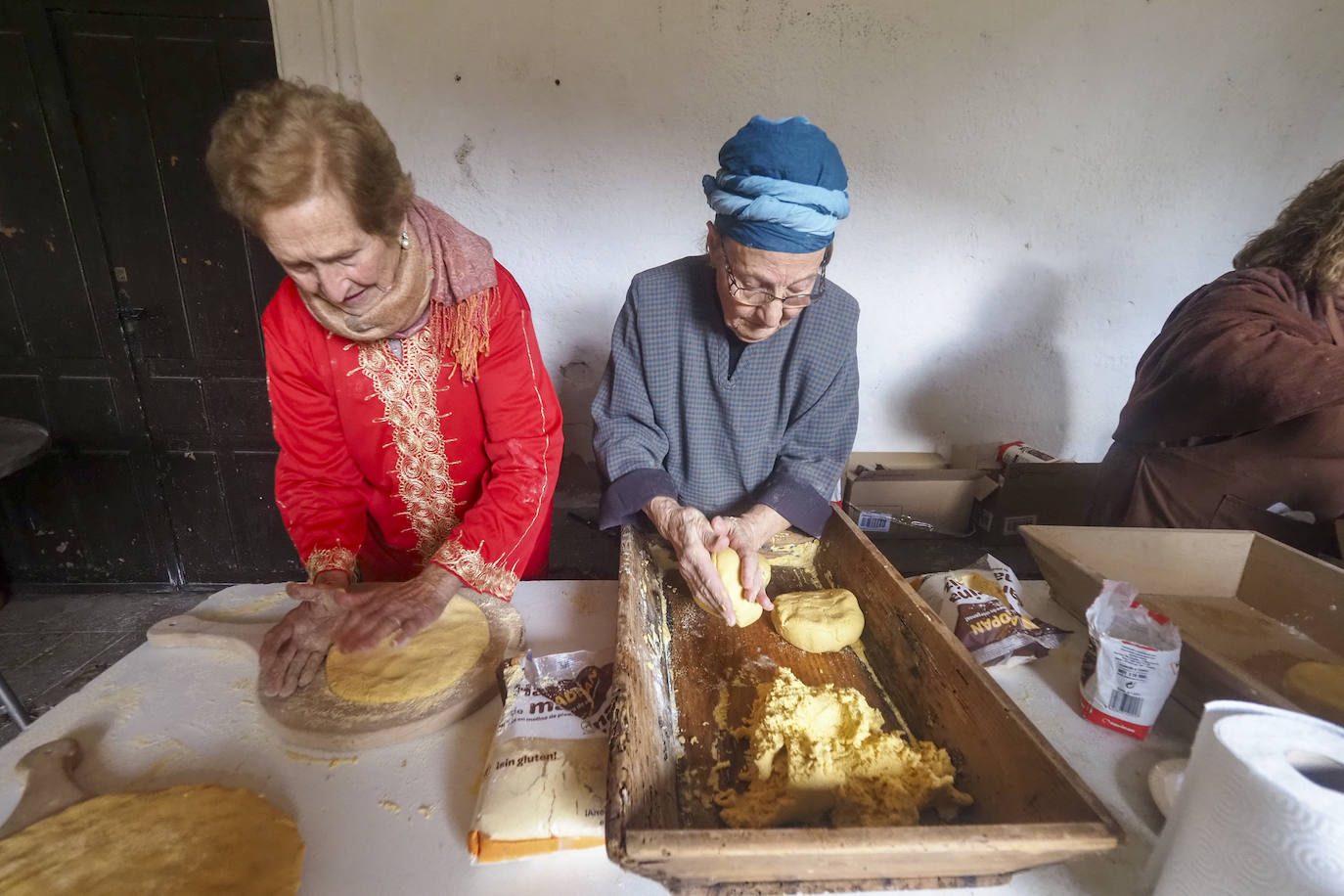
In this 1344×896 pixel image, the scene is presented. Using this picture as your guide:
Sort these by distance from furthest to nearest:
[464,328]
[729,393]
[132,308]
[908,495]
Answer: [908,495]
[132,308]
[729,393]
[464,328]

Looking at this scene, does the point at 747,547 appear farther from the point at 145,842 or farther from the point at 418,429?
the point at 145,842

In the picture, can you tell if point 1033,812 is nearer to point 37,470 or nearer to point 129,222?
point 129,222

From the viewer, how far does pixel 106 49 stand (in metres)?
2.37

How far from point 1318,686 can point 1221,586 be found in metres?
0.43

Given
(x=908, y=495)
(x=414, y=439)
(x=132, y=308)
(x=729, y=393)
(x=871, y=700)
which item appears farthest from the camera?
(x=908, y=495)

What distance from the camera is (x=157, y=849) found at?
0.78m

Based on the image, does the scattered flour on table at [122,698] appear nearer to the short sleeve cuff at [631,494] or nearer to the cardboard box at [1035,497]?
the short sleeve cuff at [631,494]

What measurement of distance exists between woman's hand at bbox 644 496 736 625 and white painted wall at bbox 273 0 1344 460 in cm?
148

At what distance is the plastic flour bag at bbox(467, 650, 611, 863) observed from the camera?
0.77 meters

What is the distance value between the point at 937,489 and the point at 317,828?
2806 mm

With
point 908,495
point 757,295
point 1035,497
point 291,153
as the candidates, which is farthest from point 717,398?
point 1035,497

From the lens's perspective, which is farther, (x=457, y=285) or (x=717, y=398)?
(x=717, y=398)

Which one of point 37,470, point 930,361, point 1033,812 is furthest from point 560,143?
point 37,470

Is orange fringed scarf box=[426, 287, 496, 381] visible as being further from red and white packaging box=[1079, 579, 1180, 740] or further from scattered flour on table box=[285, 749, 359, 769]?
red and white packaging box=[1079, 579, 1180, 740]
